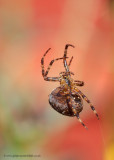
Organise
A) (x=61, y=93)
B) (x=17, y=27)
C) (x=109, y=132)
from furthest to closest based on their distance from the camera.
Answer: (x=109, y=132) → (x=17, y=27) → (x=61, y=93)

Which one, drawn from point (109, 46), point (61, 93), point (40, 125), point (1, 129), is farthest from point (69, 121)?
point (61, 93)

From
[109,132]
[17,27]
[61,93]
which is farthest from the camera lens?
[109,132]

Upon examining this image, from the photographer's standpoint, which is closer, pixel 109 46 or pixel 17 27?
pixel 17 27

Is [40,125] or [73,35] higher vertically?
[73,35]

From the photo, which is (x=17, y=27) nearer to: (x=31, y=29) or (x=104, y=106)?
(x=31, y=29)

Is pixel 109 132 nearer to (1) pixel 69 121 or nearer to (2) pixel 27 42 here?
(1) pixel 69 121

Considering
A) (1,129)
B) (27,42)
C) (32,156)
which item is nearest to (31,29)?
(27,42)

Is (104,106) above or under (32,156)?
above

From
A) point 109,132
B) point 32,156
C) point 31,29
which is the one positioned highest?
point 31,29

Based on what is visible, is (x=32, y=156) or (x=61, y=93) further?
(x=32, y=156)
